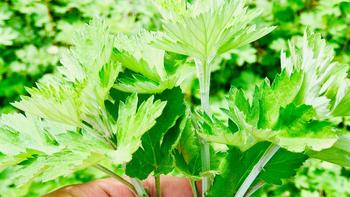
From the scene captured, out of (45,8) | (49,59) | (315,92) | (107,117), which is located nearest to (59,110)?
(107,117)

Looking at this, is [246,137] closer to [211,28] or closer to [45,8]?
[211,28]

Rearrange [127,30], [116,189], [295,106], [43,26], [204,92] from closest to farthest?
[295,106]
[204,92]
[116,189]
[127,30]
[43,26]

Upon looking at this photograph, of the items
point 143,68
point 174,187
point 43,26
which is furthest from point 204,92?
point 43,26

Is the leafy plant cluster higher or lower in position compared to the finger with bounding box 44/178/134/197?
higher

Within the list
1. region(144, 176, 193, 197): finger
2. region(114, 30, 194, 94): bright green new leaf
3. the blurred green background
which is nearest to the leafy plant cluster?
the blurred green background

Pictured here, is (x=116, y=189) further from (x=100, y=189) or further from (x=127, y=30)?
(x=127, y=30)

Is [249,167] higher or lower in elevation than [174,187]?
higher

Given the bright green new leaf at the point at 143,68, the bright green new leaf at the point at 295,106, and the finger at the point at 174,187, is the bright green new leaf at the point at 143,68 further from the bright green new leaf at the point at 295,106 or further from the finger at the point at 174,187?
the finger at the point at 174,187

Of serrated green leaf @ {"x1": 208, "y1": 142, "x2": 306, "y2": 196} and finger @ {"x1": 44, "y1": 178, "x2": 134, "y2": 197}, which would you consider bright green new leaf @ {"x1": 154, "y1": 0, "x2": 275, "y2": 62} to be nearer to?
serrated green leaf @ {"x1": 208, "y1": 142, "x2": 306, "y2": 196}
